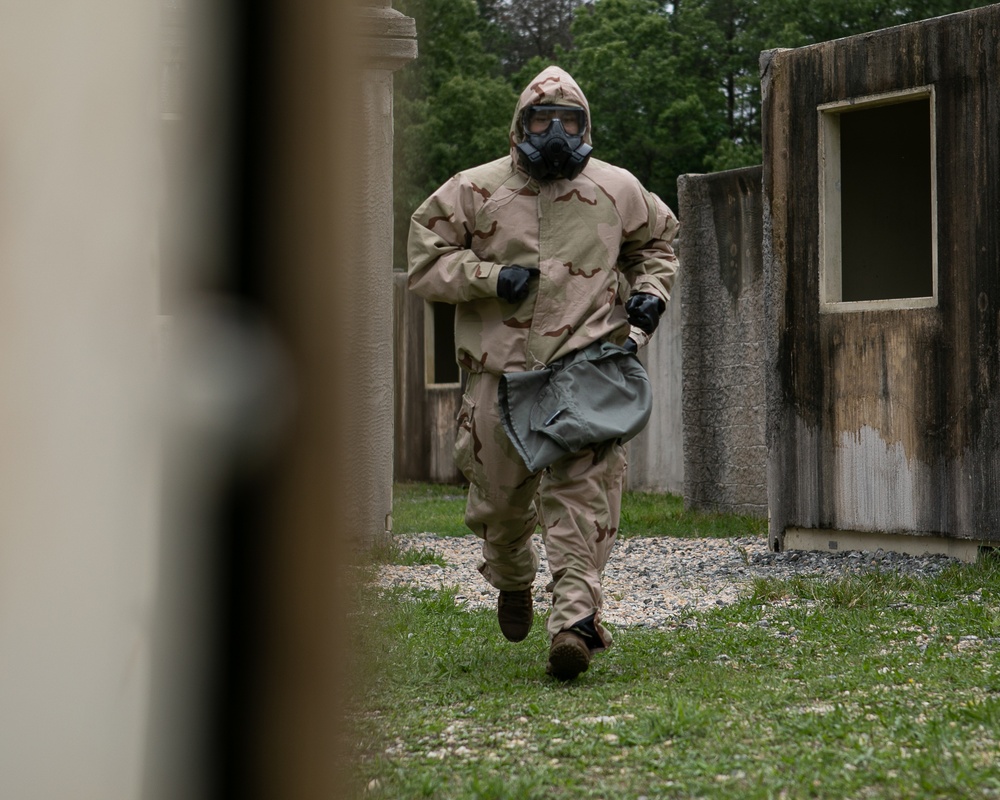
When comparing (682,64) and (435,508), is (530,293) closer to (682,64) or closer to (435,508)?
(435,508)

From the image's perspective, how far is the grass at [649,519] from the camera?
30.5 feet

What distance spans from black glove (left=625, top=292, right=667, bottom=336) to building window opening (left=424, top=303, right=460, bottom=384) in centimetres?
1184

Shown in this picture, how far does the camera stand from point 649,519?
10000 millimetres

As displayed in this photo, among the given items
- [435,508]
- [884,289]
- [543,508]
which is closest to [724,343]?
[884,289]

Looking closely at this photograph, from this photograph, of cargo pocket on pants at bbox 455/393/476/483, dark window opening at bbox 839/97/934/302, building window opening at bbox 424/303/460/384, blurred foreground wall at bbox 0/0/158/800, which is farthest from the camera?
building window opening at bbox 424/303/460/384

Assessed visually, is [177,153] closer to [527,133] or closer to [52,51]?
[52,51]

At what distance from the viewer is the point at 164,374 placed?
1.69ft

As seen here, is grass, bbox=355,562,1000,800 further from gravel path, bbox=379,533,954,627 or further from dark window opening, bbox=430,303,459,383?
dark window opening, bbox=430,303,459,383

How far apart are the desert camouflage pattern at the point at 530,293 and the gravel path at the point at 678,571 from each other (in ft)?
4.25

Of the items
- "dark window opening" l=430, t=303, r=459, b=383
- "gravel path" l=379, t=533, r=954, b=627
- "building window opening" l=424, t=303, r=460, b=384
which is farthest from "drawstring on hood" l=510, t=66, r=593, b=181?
"dark window opening" l=430, t=303, r=459, b=383

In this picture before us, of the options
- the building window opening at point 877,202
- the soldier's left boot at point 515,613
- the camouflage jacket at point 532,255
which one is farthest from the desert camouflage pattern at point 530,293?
the building window opening at point 877,202

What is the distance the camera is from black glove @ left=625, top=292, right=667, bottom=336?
4.29 meters

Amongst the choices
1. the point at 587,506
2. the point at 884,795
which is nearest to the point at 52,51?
the point at 884,795

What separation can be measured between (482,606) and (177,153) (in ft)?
18.7
